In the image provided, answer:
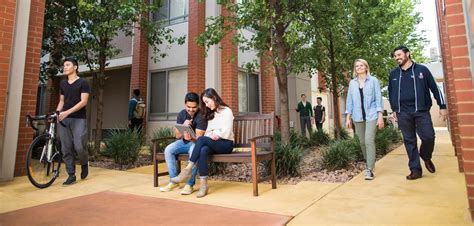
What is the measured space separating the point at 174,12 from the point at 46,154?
7.52 meters

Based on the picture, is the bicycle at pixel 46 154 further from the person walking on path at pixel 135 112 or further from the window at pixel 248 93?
the window at pixel 248 93

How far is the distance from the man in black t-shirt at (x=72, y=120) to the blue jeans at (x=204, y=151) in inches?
84.9

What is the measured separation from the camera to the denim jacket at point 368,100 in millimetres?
4910

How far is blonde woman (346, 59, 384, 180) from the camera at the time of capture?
4809 mm

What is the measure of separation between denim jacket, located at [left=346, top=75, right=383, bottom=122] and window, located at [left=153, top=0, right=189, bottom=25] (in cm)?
715

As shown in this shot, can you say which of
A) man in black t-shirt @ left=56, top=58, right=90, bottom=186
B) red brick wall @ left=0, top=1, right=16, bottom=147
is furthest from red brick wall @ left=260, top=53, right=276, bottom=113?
red brick wall @ left=0, top=1, right=16, bottom=147

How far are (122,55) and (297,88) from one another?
7.31 m

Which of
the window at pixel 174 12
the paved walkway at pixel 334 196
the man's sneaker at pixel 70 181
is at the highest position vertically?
the window at pixel 174 12

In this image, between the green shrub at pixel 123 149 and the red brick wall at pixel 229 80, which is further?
the red brick wall at pixel 229 80

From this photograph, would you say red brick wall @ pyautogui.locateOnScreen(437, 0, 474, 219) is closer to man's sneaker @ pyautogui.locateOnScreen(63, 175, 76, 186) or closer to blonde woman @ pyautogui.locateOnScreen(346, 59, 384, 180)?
blonde woman @ pyautogui.locateOnScreen(346, 59, 384, 180)

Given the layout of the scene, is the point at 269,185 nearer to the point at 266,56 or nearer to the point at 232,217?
the point at 232,217

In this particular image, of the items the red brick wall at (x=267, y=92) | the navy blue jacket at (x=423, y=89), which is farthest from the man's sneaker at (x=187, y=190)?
the red brick wall at (x=267, y=92)

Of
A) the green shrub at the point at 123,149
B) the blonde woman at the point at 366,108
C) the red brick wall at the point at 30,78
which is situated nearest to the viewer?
the blonde woman at the point at 366,108

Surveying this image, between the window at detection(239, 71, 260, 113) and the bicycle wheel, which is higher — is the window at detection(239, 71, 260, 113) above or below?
above
